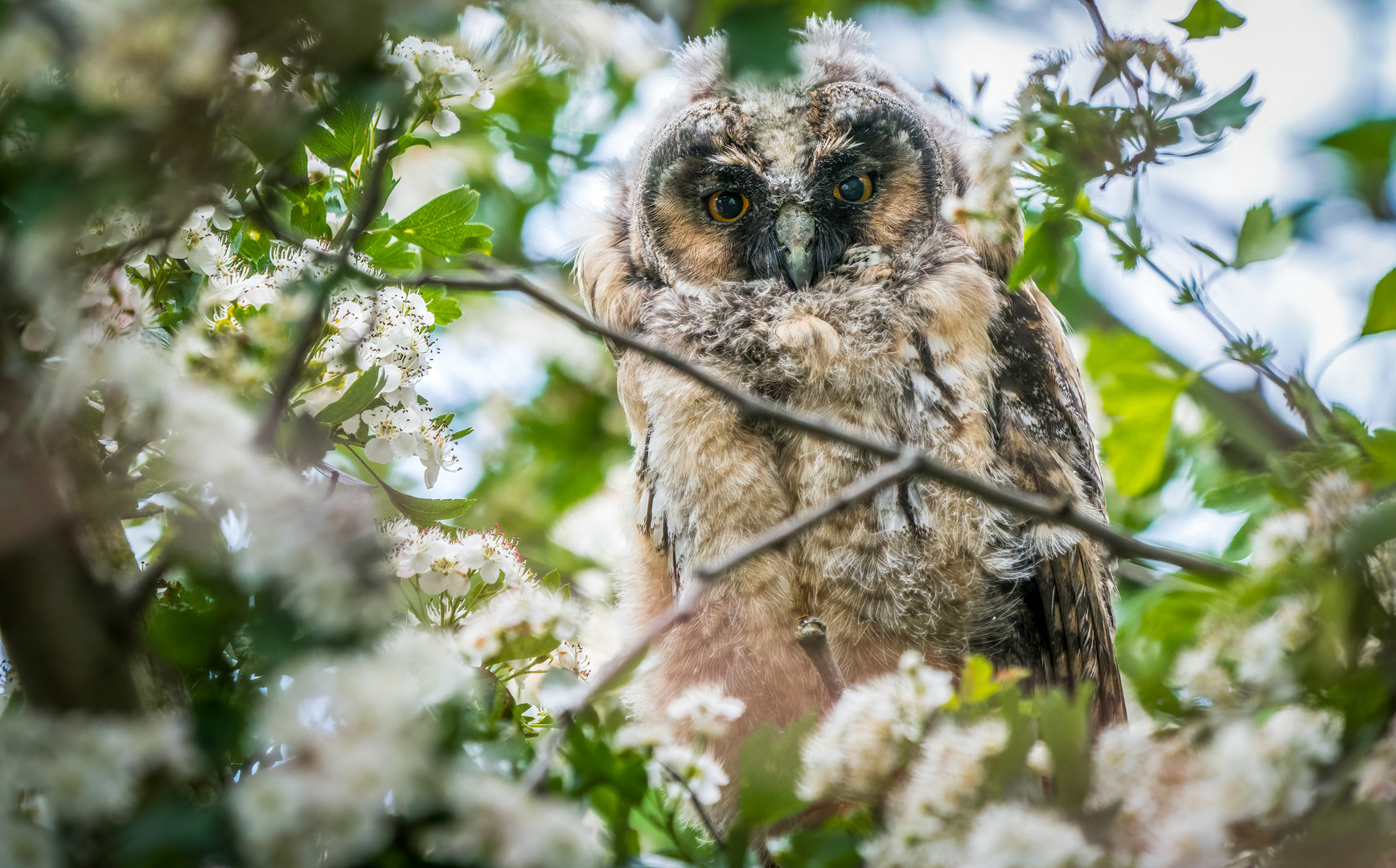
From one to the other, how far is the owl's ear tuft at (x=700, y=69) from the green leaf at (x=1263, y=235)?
5.22ft

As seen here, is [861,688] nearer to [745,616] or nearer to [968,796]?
[968,796]

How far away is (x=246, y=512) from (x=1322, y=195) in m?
1.65

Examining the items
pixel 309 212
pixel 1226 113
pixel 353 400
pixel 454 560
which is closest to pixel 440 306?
pixel 309 212

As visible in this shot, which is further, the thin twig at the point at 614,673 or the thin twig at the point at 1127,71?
the thin twig at the point at 1127,71

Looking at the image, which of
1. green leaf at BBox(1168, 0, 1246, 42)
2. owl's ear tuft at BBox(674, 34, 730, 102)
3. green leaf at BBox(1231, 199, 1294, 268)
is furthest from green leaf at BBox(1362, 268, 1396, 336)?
owl's ear tuft at BBox(674, 34, 730, 102)

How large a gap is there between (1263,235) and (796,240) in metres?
1.20

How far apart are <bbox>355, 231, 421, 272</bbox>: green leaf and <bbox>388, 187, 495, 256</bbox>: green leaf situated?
0.02 meters

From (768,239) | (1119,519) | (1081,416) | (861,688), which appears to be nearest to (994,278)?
(1081,416)

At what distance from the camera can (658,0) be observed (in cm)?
108

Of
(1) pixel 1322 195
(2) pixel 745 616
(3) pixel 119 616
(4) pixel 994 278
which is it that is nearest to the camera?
(3) pixel 119 616

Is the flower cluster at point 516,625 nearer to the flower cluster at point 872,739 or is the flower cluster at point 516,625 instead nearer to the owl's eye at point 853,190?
the flower cluster at point 872,739

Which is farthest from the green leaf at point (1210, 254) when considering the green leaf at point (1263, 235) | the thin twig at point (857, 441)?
the thin twig at point (857, 441)

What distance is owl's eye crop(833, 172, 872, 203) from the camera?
2.65 meters

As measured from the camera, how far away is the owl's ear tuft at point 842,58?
286cm
